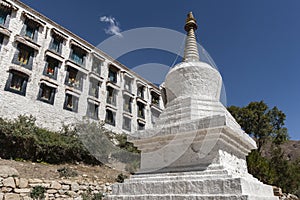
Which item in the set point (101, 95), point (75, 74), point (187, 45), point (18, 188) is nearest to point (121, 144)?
point (101, 95)

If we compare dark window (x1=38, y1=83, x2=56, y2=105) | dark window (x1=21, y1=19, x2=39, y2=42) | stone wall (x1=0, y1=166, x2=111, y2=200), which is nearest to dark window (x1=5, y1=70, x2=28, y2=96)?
dark window (x1=38, y1=83, x2=56, y2=105)

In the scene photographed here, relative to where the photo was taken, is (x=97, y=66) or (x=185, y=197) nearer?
(x=185, y=197)

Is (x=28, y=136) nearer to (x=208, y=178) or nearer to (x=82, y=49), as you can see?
(x=82, y=49)

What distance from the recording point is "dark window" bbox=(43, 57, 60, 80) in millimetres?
17562

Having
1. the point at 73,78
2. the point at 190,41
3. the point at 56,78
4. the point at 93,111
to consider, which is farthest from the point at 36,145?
the point at 190,41

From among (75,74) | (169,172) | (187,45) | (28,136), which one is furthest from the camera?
(75,74)

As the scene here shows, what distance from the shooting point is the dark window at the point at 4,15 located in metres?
15.4

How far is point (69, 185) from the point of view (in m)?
9.43

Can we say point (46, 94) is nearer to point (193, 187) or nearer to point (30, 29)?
point (30, 29)

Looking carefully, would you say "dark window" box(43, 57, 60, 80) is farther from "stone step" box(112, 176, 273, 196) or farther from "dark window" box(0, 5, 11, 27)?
"stone step" box(112, 176, 273, 196)

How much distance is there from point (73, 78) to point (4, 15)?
6.68m

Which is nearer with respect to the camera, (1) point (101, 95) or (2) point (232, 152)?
(2) point (232, 152)

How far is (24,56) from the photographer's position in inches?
643

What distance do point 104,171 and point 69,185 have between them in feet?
15.6
